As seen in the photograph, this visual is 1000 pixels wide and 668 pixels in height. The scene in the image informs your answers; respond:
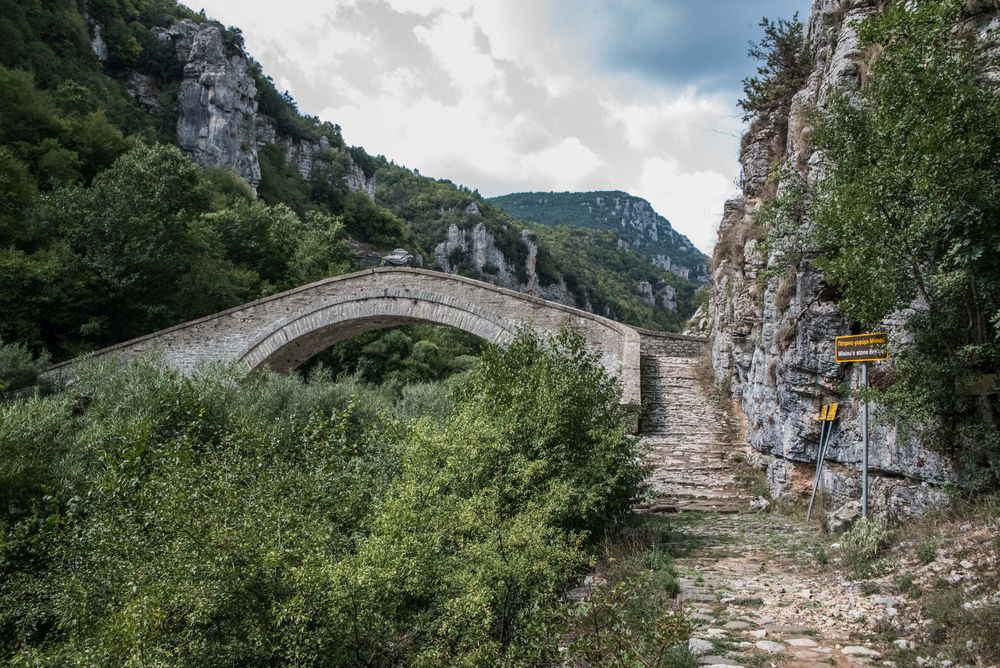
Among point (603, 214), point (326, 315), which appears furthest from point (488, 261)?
point (603, 214)

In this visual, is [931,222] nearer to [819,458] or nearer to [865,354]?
[865,354]

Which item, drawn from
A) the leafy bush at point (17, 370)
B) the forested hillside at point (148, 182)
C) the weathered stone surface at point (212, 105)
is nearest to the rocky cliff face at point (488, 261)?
the forested hillside at point (148, 182)

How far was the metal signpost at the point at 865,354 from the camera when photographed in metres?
5.11

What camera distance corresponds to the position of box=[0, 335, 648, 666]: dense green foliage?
4.03 metres

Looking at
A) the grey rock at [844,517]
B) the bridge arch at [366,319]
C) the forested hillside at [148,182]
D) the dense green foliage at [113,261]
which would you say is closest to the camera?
the grey rock at [844,517]

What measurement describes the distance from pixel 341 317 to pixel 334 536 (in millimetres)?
10587

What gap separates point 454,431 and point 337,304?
10.2m

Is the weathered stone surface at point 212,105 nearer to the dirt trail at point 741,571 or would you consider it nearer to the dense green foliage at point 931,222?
the dirt trail at point 741,571

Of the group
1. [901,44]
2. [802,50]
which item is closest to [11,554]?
[901,44]

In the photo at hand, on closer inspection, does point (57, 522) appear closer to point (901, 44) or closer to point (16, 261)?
point (901, 44)

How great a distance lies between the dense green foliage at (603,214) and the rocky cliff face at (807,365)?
100 metres

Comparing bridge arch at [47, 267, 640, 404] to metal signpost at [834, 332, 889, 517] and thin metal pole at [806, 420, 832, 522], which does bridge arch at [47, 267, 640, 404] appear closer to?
thin metal pole at [806, 420, 832, 522]

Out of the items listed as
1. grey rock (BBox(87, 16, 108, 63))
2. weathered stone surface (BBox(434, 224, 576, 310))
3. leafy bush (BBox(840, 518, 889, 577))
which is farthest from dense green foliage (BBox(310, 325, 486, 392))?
weathered stone surface (BBox(434, 224, 576, 310))

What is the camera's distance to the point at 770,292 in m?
8.02
